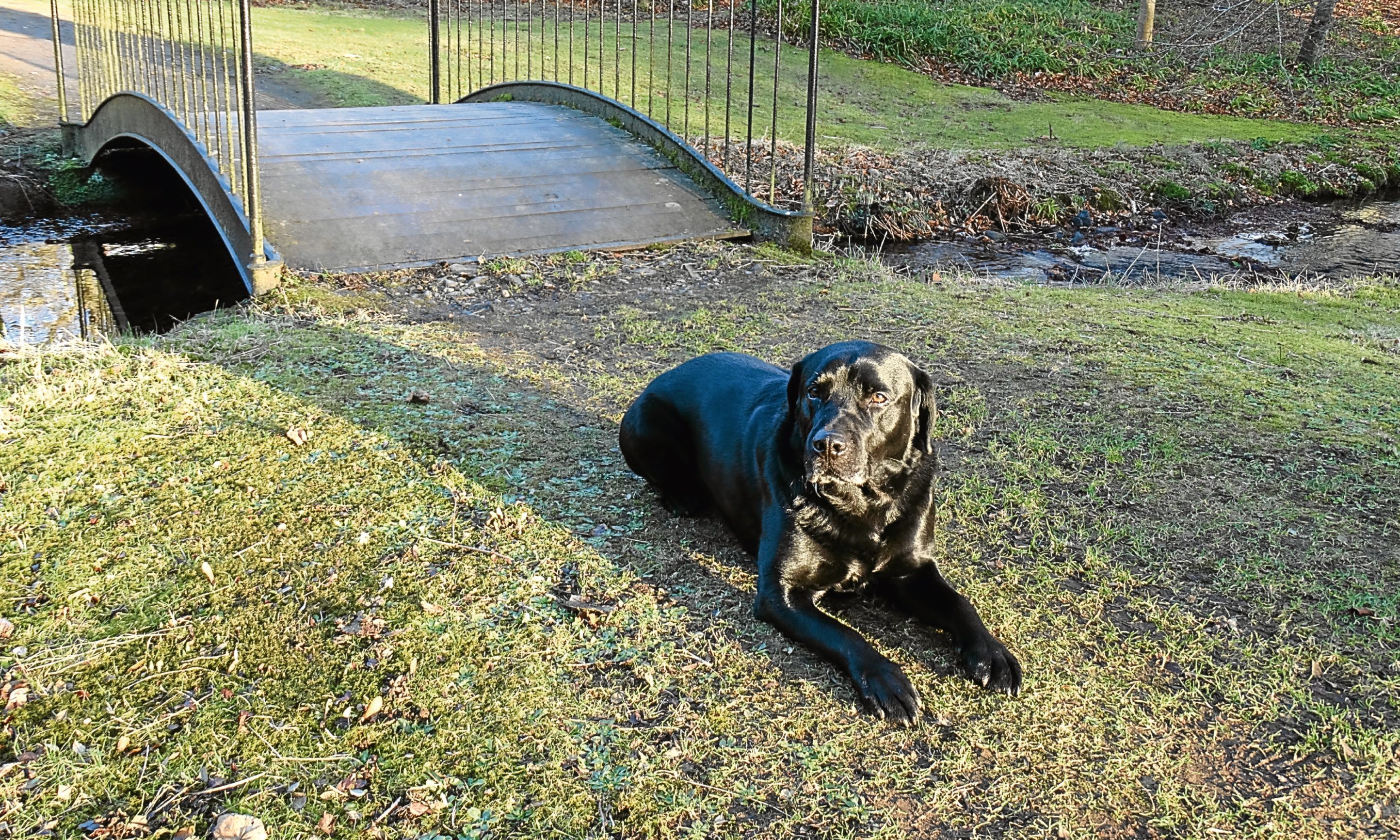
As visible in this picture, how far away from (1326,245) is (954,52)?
9094 mm

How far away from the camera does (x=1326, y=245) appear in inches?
472

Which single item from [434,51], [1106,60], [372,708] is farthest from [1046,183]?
[372,708]

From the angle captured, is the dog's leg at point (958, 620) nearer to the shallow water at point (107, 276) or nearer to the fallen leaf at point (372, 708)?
the fallen leaf at point (372, 708)

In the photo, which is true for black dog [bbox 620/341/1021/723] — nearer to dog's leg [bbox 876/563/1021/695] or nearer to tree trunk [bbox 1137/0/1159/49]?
dog's leg [bbox 876/563/1021/695]

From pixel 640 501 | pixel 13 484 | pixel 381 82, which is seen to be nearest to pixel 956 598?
pixel 640 501

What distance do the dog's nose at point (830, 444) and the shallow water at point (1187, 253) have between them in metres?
6.96

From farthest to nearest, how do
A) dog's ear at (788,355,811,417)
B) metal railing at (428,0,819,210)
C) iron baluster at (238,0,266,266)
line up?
metal railing at (428,0,819,210)
iron baluster at (238,0,266,266)
dog's ear at (788,355,811,417)

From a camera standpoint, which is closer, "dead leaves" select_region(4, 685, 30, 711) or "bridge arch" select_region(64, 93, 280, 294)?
"dead leaves" select_region(4, 685, 30, 711)

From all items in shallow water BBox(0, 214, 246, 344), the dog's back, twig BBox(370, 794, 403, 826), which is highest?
the dog's back

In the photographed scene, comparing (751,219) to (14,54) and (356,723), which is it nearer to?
(356,723)

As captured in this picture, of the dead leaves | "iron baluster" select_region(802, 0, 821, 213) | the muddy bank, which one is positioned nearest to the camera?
the dead leaves

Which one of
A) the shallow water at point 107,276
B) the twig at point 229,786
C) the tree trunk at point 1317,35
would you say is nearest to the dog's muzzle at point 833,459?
the twig at point 229,786

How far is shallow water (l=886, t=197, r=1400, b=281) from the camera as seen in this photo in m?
10.5

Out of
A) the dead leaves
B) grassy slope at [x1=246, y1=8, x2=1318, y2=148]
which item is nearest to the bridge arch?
grassy slope at [x1=246, y1=8, x2=1318, y2=148]
